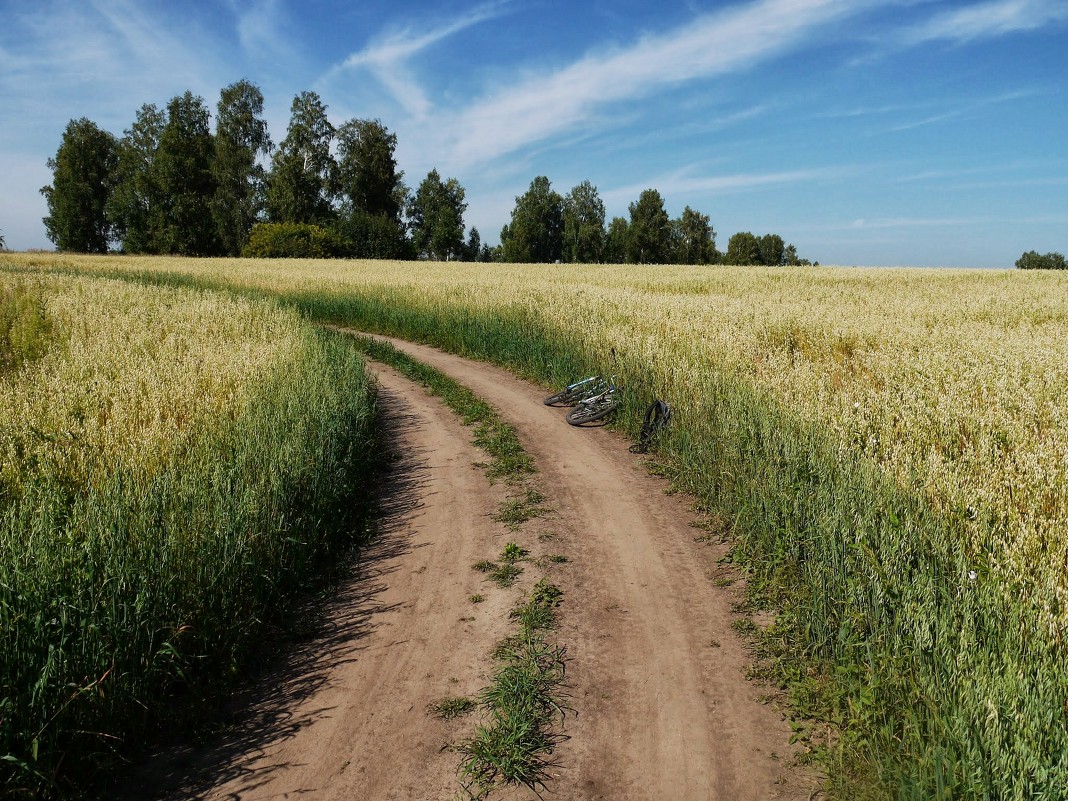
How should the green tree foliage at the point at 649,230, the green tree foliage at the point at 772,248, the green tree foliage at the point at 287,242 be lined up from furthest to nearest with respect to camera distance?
the green tree foliage at the point at 772,248 < the green tree foliage at the point at 649,230 < the green tree foliage at the point at 287,242

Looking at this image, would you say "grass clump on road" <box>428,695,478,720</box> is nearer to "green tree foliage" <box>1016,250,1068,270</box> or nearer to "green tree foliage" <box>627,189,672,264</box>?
"green tree foliage" <box>627,189,672,264</box>

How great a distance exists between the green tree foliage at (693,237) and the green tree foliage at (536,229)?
20287 mm

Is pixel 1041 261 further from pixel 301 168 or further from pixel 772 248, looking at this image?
pixel 301 168

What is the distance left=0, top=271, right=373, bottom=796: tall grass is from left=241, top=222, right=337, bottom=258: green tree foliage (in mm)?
63097

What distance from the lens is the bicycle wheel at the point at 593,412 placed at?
11.5 meters

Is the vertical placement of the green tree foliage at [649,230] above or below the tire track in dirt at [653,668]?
above

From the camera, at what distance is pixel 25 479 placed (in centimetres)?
575

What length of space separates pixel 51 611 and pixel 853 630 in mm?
5323

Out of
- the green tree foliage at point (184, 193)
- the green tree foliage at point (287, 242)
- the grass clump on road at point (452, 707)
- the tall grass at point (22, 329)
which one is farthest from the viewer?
the green tree foliage at point (184, 193)

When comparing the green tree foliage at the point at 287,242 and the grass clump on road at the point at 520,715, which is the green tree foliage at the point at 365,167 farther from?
the grass clump on road at the point at 520,715

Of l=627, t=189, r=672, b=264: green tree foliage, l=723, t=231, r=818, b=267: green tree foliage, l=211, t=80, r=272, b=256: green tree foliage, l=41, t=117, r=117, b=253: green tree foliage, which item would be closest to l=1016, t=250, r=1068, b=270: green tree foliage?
l=723, t=231, r=818, b=267: green tree foliage

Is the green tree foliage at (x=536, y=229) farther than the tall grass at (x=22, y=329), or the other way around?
the green tree foliage at (x=536, y=229)

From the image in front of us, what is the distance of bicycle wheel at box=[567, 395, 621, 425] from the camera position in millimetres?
11547

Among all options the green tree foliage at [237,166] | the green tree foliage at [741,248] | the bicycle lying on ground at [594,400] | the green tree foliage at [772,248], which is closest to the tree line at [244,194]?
the green tree foliage at [237,166]
